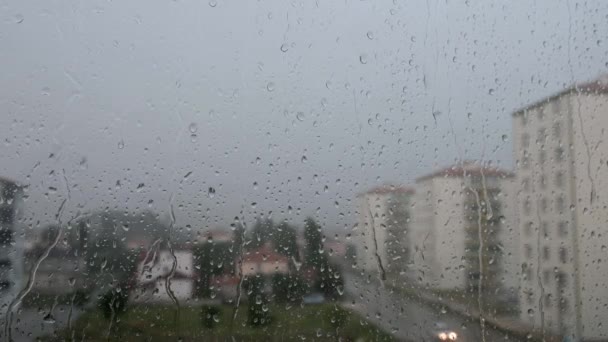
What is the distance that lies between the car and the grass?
8.8 inches

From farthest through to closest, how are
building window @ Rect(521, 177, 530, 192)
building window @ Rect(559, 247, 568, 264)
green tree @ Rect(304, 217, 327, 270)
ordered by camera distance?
1. building window @ Rect(521, 177, 530, 192)
2. building window @ Rect(559, 247, 568, 264)
3. green tree @ Rect(304, 217, 327, 270)

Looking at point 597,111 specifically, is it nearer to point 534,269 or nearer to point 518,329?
point 534,269

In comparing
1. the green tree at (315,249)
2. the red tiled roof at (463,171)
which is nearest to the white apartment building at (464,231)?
the red tiled roof at (463,171)

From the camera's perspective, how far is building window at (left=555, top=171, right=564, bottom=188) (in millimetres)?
3066

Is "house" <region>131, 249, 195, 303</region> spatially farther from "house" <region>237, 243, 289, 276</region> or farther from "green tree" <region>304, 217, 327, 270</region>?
"green tree" <region>304, 217, 327, 270</region>

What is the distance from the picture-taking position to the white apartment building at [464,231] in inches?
112

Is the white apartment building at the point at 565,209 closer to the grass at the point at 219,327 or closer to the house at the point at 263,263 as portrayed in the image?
the grass at the point at 219,327

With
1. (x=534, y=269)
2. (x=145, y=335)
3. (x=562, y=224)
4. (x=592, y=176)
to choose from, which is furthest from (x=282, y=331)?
(x=592, y=176)

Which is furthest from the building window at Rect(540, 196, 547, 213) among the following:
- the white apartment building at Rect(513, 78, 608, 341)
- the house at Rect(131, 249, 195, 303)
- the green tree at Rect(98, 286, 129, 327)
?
the green tree at Rect(98, 286, 129, 327)

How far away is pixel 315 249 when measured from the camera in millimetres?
2746

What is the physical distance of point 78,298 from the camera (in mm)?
2551

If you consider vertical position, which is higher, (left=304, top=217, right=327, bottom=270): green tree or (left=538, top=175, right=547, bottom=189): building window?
(left=538, top=175, right=547, bottom=189): building window

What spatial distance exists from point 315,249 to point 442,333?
73 centimetres

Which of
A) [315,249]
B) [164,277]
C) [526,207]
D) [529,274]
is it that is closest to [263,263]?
[315,249]
